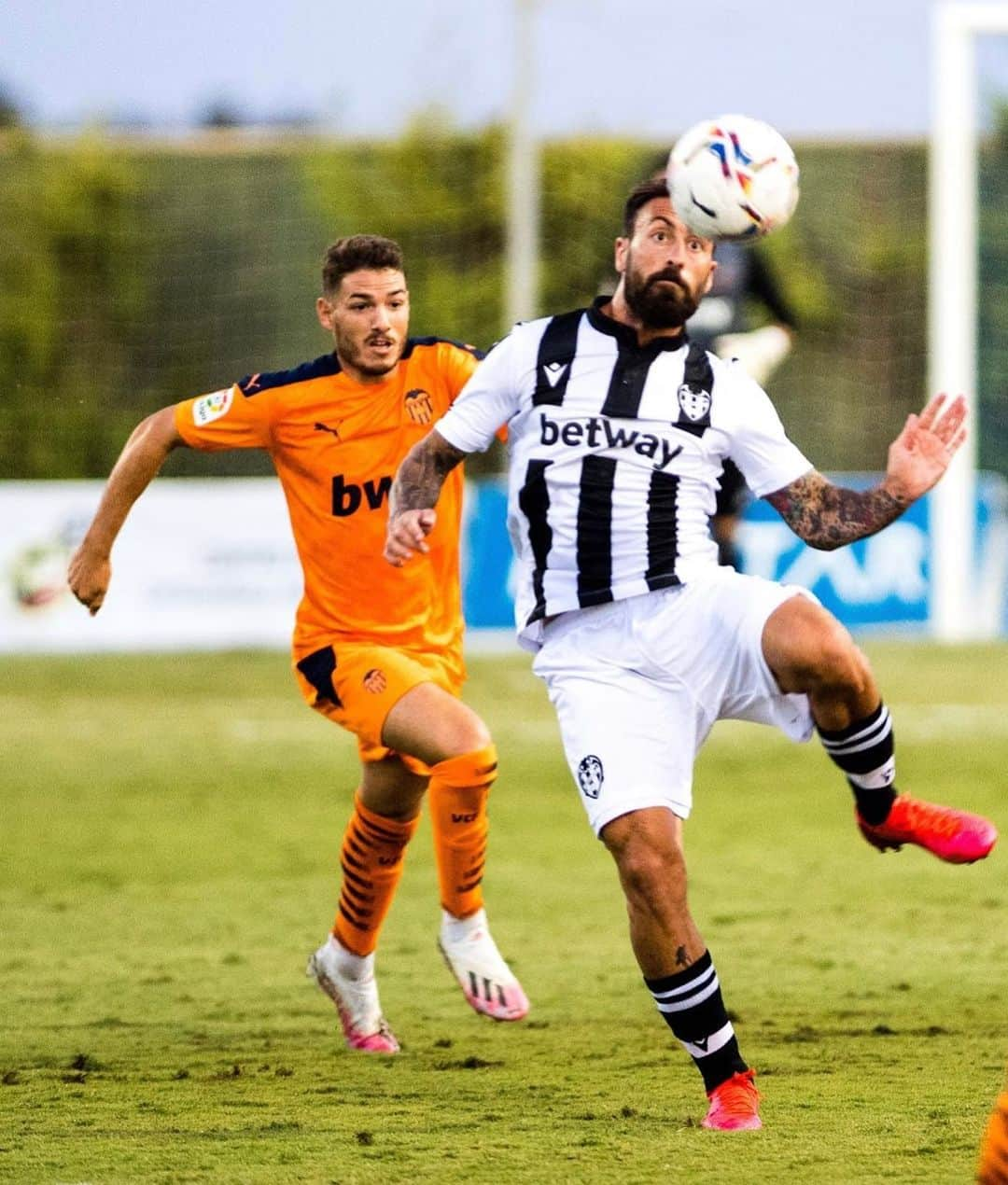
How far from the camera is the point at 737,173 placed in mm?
5285

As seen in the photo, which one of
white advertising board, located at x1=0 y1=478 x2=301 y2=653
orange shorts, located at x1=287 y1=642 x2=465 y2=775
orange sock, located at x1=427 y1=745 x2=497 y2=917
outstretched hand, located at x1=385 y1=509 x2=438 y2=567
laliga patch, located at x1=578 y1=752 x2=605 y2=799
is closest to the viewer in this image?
laliga patch, located at x1=578 y1=752 x2=605 y2=799

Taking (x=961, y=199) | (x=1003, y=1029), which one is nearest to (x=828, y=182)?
(x=961, y=199)

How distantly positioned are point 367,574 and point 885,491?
1.89 meters

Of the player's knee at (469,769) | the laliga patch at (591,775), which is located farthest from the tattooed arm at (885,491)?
the player's knee at (469,769)

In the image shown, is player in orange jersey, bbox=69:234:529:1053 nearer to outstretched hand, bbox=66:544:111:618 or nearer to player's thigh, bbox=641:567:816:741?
outstretched hand, bbox=66:544:111:618

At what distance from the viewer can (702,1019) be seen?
5.09 metres

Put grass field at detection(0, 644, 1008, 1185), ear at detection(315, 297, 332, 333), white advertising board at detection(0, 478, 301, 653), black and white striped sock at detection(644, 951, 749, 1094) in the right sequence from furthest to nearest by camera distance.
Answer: white advertising board at detection(0, 478, 301, 653) < ear at detection(315, 297, 332, 333) < black and white striped sock at detection(644, 951, 749, 1094) < grass field at detection(0, 644, 1008, 1185)

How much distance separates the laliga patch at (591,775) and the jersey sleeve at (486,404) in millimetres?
813

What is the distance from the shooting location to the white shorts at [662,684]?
518 cm

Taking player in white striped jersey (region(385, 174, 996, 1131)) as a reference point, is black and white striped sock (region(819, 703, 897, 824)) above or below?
below

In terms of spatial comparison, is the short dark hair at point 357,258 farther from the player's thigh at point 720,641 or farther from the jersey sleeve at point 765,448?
the player's thigh at point 720,641

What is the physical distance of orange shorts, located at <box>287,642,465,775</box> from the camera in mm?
6281

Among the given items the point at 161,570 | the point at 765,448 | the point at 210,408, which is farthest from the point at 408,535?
the point at 161,570

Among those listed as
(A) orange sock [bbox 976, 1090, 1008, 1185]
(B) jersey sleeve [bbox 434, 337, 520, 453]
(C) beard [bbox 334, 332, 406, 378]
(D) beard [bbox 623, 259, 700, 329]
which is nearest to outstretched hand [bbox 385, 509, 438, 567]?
(B) jersey sleeve [bbox 434, 337, 520, 453]
